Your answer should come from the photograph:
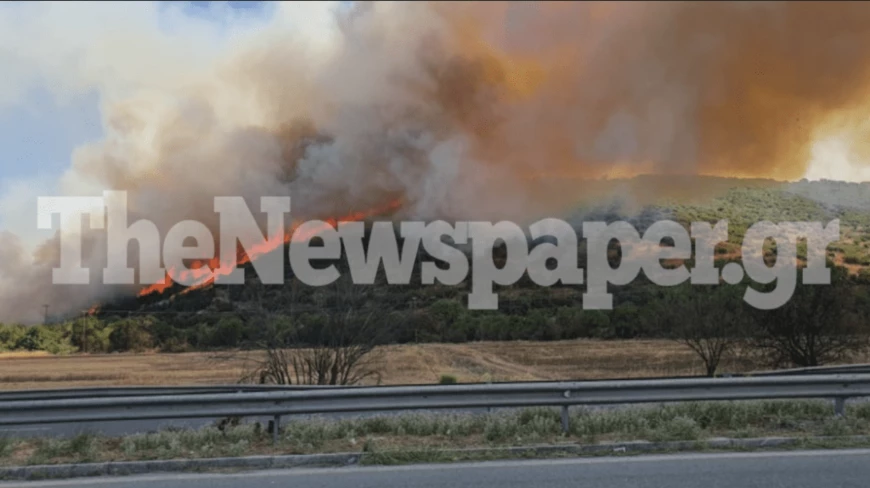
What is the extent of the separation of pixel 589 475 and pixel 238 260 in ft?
81.3

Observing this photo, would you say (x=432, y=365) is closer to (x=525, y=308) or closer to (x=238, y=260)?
(x=238, y=260)

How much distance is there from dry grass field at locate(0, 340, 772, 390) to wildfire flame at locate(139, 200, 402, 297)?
3.57 meters

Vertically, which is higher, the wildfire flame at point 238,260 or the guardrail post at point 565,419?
the wildfire flame at point 238,260

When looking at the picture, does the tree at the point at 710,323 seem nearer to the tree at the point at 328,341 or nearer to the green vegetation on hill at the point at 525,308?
the green vegetation on hill at the point at 525,308

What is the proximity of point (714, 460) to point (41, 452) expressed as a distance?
21.9 ft

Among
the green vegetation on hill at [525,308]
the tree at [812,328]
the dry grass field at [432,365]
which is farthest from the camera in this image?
the green vegetation on hill at [525,308]

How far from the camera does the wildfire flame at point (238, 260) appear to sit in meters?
27.9

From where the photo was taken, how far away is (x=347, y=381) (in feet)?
52.7

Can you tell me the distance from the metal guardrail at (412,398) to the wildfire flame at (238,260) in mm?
18436

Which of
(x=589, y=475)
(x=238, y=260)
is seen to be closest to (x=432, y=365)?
(x=238, y=260)

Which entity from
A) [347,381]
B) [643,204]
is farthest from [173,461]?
[643,204]

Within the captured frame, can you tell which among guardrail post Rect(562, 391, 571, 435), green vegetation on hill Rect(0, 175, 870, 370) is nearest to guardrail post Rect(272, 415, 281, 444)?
guardrail post Rect(562, 391, 571, 435)

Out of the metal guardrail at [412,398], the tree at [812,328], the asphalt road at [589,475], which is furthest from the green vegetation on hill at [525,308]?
the asphalt road at [589,475]

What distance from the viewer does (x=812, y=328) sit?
19.7m
